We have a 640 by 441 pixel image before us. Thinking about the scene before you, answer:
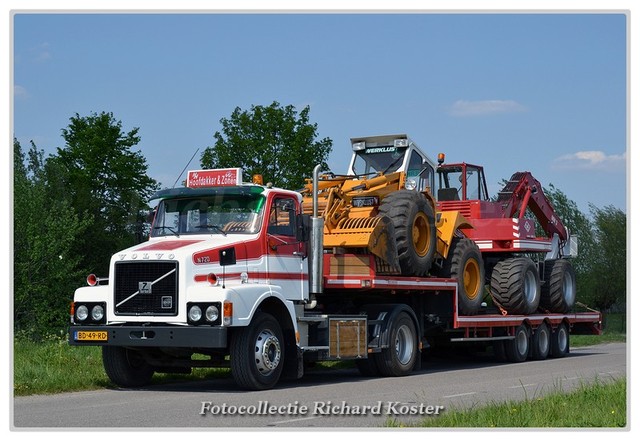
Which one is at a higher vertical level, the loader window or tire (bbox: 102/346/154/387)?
the loader window

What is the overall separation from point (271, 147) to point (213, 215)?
21.1m

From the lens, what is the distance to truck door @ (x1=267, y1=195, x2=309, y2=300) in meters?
16.3

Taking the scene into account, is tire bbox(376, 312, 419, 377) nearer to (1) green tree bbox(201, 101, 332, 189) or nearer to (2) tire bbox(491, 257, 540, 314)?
(2) tire bbox(491, 257, 540, 314)

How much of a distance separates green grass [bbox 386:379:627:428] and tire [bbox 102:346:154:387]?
6.07m

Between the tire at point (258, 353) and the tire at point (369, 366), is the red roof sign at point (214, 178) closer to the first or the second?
the tire at point (258, 353)

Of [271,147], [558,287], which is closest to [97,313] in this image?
[558,287]

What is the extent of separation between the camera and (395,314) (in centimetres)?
1886

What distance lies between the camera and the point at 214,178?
16.8 meters

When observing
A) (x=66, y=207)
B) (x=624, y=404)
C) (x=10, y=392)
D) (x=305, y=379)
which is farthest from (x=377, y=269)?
(x=66, y=207)

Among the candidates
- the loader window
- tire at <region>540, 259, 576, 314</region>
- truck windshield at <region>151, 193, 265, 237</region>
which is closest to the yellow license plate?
truck windshield at <region>151, 193, 265, 237</region>

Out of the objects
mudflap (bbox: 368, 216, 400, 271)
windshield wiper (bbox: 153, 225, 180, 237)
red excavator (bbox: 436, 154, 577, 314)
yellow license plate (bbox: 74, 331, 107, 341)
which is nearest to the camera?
yellow license plate (bbox: 74, 331, 107, 341)

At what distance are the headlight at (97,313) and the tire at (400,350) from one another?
5.49 metres

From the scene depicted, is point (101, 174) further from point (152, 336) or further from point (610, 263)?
point (152, 336)

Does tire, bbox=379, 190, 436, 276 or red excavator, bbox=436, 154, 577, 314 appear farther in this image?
red excavator, bbox=436, 154, 577, 314
